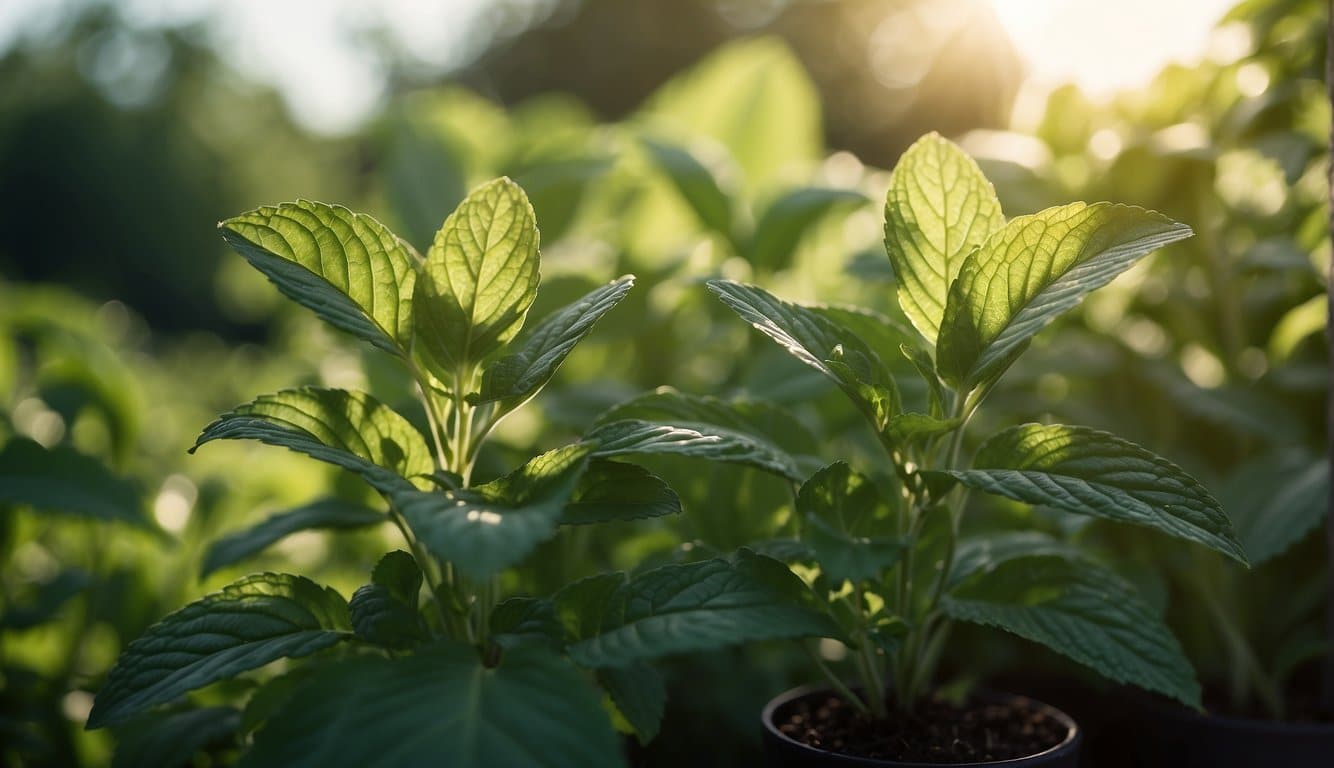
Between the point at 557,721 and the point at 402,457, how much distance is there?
27 cm

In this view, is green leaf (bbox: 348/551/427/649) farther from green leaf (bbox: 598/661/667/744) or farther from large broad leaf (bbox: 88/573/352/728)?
green leaf (bbox: 598/661/667/744)

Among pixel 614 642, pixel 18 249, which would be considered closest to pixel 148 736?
pixel 614 642

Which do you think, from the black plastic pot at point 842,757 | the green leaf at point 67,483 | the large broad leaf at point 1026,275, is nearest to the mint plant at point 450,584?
the black plastic pot at point 842,757

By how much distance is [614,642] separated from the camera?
0.68 m

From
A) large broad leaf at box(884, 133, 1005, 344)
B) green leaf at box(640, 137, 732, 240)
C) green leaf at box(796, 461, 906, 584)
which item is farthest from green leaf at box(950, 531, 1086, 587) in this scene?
green leaf at box(640, 137, 732, 240)

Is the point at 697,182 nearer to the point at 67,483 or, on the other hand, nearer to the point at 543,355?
the point at 543,355

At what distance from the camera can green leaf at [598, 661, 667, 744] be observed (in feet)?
2.45

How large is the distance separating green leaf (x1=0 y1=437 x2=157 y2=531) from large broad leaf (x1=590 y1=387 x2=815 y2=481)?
0.70m

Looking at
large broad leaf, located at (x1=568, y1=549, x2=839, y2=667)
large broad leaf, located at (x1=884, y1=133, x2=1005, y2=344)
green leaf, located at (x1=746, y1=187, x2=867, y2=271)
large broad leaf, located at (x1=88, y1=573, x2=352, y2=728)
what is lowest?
large broad leaf, located at (x1=568, y1=549, x2=839, y2=667)

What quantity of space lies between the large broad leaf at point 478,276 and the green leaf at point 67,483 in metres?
0.62

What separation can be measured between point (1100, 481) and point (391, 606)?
1.67ft

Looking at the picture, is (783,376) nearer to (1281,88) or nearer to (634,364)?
(634,364)

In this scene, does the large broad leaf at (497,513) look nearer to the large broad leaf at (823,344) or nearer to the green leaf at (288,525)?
the large broad leaf at (823,344)

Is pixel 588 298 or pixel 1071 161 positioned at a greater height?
pixel 1071 161
